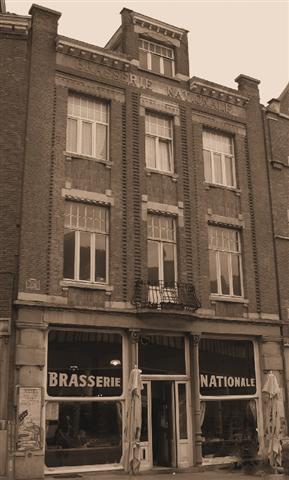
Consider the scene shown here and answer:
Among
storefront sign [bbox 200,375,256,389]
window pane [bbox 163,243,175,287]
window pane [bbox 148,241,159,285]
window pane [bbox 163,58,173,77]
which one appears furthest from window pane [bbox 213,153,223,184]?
storefront sign [bbox 200,375,256,389]

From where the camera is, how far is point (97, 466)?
15859 mm

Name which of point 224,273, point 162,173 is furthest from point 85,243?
point 224,273

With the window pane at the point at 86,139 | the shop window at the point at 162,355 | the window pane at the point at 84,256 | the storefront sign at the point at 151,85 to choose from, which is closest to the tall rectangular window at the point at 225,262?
the shop window at the point at 162,355

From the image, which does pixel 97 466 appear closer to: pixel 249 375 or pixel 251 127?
pixel 249 375

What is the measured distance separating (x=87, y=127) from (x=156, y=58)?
4.42 meters

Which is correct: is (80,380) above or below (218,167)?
below

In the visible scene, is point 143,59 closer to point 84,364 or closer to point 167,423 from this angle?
point 84,364

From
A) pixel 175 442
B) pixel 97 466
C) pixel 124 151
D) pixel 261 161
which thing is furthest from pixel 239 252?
pixel 97 466

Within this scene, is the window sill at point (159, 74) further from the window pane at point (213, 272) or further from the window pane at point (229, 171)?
the window pane at point (213, 272)

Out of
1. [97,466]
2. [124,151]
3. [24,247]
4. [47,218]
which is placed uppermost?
[124,151]

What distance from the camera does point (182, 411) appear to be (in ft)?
58.2

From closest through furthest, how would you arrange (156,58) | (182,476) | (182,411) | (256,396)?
(182,476) < (182,411) < (256,396) < (156,58)

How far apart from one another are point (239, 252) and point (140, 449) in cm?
777

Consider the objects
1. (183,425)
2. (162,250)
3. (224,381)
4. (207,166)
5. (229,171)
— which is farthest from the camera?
(229,171)
